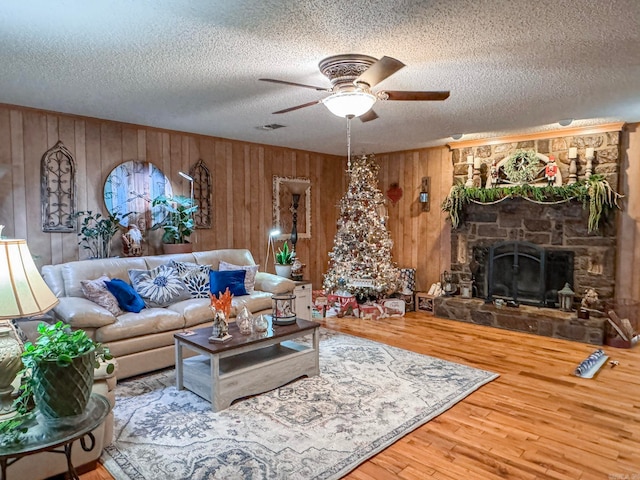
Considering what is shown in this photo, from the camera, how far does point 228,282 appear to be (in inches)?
181

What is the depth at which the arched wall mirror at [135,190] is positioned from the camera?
4691mm

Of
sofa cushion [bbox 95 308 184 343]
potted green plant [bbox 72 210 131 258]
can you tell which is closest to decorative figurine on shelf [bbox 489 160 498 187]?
sofa cushion [bbox 95 308 184 343]

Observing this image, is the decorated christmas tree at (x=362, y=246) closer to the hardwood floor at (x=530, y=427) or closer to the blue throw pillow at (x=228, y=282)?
the hardwood floor at (x=530, y=427)

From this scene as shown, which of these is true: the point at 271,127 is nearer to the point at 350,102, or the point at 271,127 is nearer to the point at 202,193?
the point at 202,193

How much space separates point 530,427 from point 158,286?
3.38 metres

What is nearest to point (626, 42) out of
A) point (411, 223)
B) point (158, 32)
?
point (158, 32)

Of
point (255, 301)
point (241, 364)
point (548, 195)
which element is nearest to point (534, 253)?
point (548, 195)

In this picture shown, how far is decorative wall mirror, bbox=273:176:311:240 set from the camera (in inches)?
247

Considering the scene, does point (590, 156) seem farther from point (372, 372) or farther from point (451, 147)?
point (372, 372)

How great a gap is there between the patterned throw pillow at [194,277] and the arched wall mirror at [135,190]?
2.61 feet

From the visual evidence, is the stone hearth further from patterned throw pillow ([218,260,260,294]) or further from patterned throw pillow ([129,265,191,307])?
patterned throw pillow ([129,265,191,307])

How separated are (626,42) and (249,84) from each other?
252 centimetres

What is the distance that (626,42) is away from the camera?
2516mm

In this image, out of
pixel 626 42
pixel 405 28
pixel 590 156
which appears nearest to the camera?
pixel 405 28
